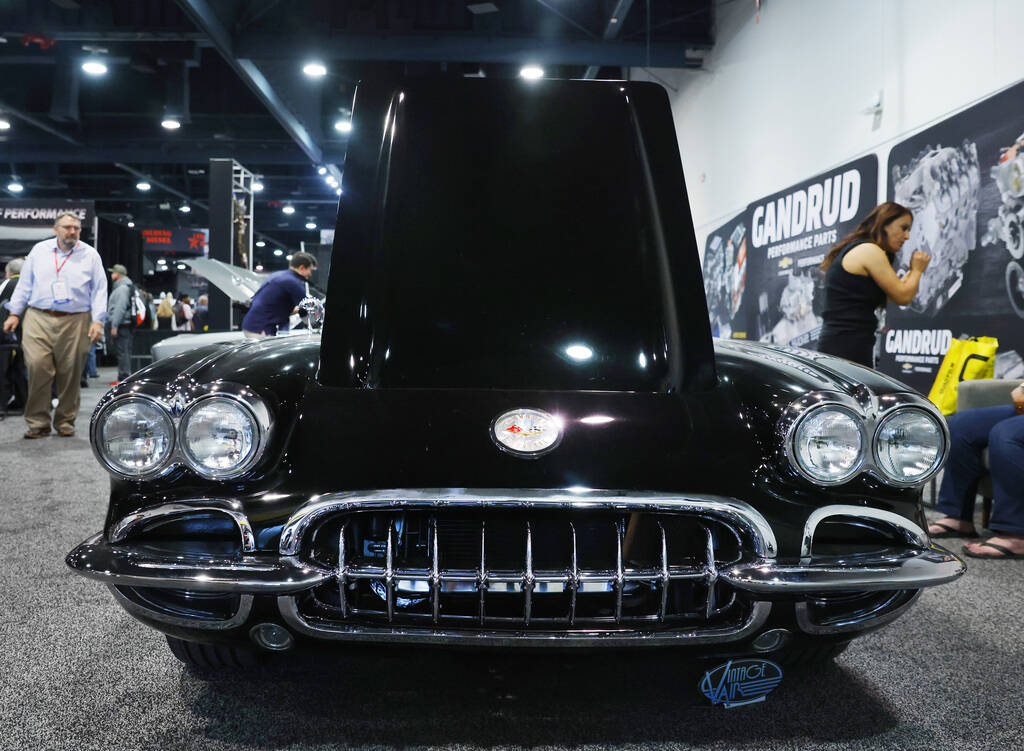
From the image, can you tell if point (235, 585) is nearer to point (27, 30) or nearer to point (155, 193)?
point (27, 30)

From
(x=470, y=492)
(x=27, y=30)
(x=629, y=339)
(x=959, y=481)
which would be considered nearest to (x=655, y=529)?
(x=470, y=492)

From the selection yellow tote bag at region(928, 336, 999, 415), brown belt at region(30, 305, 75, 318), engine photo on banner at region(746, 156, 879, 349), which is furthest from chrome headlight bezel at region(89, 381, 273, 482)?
engine photo on banner at region(746, 156, 879, 349)

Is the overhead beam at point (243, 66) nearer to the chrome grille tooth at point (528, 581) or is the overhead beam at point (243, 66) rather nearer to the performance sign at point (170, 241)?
the chrome grille tooth at point (528, 581)

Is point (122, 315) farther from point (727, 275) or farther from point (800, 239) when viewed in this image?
point (800, 239)

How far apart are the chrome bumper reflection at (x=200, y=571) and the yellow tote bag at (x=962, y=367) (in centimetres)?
326

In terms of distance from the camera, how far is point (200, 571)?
126 cm

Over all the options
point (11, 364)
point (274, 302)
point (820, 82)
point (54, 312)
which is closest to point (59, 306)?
point (54, 312)

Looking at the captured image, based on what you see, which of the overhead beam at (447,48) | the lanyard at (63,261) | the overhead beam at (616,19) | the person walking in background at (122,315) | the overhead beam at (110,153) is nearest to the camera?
the lanyard at (63,261)

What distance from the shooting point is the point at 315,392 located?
1.49m

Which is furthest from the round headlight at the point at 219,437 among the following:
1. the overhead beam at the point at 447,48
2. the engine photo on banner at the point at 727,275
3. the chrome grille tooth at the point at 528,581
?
the overhead beam at the point at 447,48

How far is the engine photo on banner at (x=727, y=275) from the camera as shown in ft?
25.8

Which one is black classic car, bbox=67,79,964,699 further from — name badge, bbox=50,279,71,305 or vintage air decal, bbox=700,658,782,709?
name badge, bbox=50,279,71,305

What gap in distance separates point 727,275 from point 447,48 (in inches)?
170

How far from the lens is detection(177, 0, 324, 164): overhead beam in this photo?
25.7 ft
